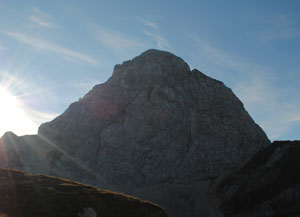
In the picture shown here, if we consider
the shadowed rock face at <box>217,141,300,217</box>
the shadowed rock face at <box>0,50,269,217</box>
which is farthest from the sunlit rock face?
the shadowed rock face at <box>217,141,300,217</box>

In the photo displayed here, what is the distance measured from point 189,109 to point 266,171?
67163mm

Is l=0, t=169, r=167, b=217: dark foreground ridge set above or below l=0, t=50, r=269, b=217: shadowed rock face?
below

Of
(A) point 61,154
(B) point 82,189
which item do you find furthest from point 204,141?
(B) point 82,189

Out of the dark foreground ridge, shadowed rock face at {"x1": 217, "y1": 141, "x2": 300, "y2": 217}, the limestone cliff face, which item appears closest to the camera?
the dark foreground ridge

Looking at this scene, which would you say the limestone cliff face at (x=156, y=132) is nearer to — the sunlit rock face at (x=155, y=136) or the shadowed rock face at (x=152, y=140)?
the sunlit rock face at (x=155, y=136)

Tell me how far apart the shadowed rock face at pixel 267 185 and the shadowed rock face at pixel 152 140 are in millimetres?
17021

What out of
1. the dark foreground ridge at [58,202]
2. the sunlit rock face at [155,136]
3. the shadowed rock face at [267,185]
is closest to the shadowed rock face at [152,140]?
the sunlit rock face at [155,136]

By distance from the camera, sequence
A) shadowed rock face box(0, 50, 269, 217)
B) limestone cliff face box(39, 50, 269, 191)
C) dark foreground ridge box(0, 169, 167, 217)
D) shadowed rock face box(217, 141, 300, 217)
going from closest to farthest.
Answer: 1. dark foreground ridge box(0, 169, 167, 217)
2. shadowed rock face box(217, 141, 300, 217)
3. shadowed rock face box(0, 50, 269, 217)
4. limestone cliff face box(39, 50, 269, 191)

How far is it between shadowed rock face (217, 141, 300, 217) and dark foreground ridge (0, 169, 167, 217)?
6200 centimetres

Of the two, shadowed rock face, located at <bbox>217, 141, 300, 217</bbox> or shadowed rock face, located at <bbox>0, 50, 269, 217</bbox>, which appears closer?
shadowed rock face, located at <bbox>217, 141, 300, 217</bbox>

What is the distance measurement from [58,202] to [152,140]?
12644 centimetres

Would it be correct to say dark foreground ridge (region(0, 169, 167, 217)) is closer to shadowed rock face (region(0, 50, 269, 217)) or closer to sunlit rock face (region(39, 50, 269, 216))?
sunlit rock face (region(39, 50, 269, 216))

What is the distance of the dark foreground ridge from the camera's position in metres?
44.2

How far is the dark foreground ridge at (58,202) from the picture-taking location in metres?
44.2
